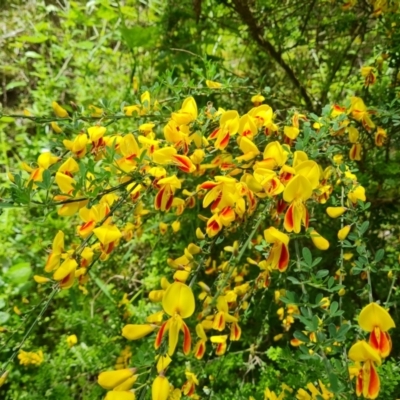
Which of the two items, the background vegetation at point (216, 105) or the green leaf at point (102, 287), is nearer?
the background vegetation at point (216, 105)

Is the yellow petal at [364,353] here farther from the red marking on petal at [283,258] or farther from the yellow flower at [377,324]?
the red marking on petal at [283,258]

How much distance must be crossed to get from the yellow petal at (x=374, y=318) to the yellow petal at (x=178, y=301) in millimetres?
179

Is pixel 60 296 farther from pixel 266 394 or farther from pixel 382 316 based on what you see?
pixel 382 316

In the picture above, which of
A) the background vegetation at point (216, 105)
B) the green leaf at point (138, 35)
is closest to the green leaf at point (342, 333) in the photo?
the background vegetation at point (216, 105)

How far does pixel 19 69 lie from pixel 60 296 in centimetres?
136

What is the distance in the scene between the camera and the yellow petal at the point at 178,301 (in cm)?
50

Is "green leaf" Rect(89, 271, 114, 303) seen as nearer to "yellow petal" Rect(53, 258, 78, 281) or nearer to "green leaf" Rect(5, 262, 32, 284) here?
"green leaf" Rect(5, 262, 32, 284)

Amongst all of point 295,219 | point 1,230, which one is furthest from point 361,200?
point 1,230

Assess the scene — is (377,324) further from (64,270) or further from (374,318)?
(64,270)

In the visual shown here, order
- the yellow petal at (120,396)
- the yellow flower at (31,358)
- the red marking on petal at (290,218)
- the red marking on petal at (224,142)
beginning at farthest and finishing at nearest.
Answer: the yellow flower at (31,358) → the red marking on petal at (224,142) → the red marking on petal at (290,218) → the yellow petal at (120,396)

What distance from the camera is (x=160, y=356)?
0.49 meters

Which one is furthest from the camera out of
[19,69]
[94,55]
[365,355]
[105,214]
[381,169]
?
[19,69]

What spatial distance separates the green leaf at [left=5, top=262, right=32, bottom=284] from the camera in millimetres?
1388

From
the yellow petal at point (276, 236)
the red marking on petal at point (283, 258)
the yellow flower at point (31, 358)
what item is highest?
the yellow petal at point (276, 236)
